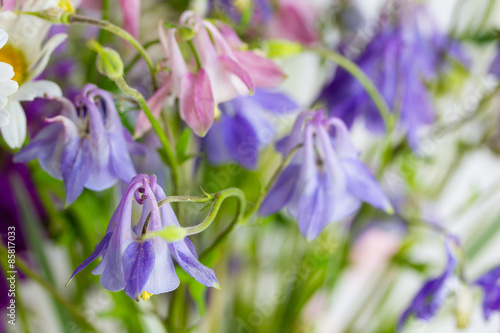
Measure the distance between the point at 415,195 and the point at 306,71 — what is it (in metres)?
0.28

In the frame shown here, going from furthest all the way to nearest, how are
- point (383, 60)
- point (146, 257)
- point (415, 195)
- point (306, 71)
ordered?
point (306, 71), point (415, 195), point (383, 60), point (146, 257)

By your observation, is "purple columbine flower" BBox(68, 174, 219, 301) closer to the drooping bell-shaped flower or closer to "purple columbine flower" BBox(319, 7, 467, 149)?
the drooping bell-shaped flower

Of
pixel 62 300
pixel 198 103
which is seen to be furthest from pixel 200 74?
pixel 62 300

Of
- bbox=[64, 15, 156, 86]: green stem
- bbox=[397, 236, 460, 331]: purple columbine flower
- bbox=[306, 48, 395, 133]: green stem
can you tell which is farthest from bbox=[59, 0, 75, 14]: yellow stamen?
bbox=[397, 236, 460, 331]: purple columbine flower

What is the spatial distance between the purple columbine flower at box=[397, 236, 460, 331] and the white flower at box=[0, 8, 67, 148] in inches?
8.4

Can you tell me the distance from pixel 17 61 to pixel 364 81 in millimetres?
160

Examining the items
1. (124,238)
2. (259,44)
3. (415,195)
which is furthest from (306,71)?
(124,238)

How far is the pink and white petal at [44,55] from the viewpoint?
249 millimetres

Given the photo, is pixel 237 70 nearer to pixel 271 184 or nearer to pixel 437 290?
pixel 271 184

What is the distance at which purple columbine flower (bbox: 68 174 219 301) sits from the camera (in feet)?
0.70

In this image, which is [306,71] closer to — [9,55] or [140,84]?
[140,84]

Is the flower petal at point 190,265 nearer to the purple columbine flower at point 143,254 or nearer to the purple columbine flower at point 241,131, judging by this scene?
the purple columbine flower at point 143,254

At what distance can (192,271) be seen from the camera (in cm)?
22

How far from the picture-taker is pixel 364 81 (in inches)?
11.9
